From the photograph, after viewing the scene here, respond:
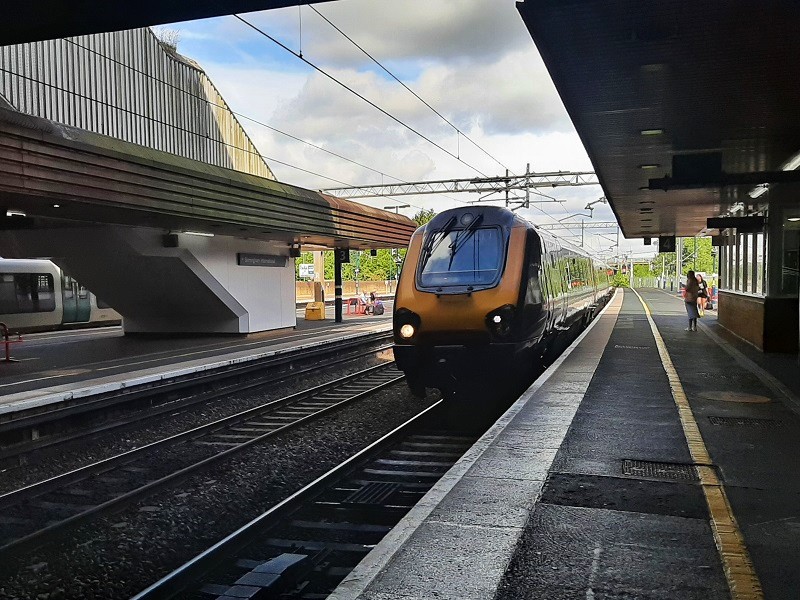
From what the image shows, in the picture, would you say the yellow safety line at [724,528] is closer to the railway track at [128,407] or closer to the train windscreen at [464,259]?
the train windscreen at [464,259]

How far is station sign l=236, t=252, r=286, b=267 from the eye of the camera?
2095cm

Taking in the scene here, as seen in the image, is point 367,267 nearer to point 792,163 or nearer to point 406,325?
point 792,163

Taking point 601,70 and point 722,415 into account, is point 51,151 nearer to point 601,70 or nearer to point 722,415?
point 601,70

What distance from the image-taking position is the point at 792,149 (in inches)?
422

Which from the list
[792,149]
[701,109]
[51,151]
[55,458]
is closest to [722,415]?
[701,109]

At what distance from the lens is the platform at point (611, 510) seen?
3795 mm

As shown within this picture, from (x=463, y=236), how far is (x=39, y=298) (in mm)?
20399

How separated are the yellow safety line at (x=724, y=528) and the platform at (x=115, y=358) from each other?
866 centimetres

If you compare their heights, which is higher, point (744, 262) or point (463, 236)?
point (463, 236)

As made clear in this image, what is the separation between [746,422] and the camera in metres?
7.81

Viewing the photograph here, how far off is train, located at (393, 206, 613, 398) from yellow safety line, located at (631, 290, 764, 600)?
2.85m

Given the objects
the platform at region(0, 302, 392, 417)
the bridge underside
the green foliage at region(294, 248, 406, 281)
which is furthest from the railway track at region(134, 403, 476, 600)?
the green foliage at region(294, 248, 406, 281)

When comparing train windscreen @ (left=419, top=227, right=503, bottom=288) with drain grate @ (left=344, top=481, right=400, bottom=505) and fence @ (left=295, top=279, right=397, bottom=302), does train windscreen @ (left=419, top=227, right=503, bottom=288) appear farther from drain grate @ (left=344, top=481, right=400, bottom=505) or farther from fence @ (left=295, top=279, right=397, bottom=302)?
fence @ (left=295, top=279, right=397, bottom=302)

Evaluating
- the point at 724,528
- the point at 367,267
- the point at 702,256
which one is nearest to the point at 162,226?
the point at 724,528
